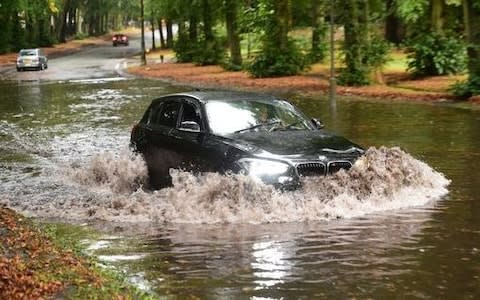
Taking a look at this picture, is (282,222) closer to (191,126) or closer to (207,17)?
(191,126)

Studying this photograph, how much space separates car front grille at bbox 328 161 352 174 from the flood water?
0.10 metres

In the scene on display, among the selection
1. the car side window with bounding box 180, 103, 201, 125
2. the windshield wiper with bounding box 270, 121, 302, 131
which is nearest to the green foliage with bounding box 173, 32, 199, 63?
the car side window with bounding box 180, 103, 201, 125

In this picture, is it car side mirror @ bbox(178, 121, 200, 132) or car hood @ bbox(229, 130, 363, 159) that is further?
car side mirror @ bbox(178, 121, 200, 132)

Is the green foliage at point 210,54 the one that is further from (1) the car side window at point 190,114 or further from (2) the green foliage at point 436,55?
(1) the car side window at point 190,114

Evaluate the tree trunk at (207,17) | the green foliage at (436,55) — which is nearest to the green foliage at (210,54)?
the tree trunk at (207,17)

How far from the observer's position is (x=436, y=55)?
29.5m

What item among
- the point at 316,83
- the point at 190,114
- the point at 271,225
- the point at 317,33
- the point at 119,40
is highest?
the point at 317,33

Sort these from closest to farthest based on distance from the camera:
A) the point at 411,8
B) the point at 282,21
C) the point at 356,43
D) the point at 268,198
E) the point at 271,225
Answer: the point at 271,225
the point at 268,198
the point at 356,43
the point at 411,8
the point at 282,21

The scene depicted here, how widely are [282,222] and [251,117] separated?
201 centimetres

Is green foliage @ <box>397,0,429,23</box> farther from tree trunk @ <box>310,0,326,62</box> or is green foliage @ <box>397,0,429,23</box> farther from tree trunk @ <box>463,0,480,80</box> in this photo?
tree trunk @ <box>310,0,326,62</box>

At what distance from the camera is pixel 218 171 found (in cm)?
896

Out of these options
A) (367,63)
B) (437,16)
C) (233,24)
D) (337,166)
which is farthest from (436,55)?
(337,166)

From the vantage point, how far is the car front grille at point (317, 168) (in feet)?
27.8

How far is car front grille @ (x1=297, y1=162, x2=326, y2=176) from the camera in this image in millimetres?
8461
